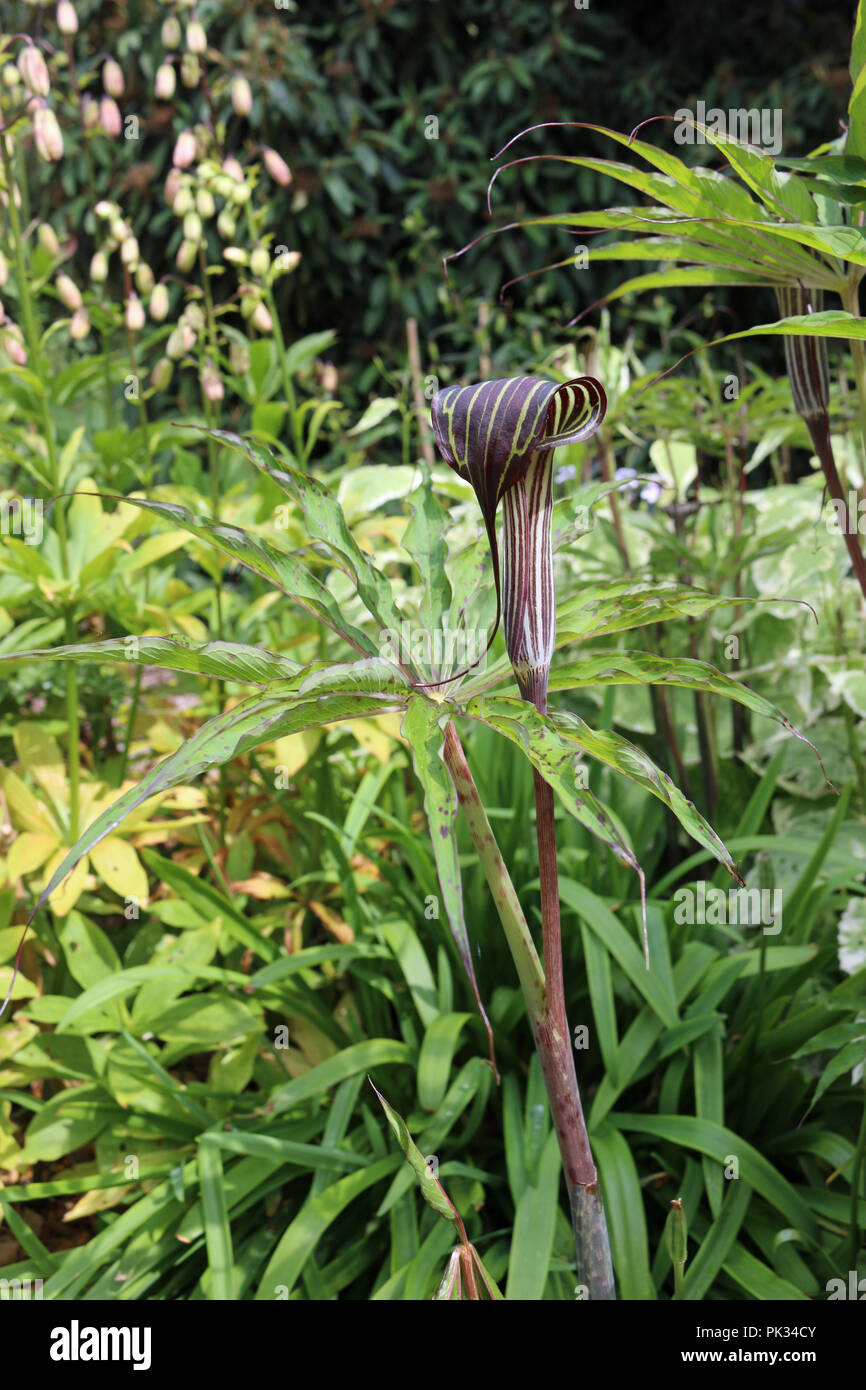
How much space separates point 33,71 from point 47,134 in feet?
0.32

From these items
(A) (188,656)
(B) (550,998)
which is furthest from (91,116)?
(B) (550,998)

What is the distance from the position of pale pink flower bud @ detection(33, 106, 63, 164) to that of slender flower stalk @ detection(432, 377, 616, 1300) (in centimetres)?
141

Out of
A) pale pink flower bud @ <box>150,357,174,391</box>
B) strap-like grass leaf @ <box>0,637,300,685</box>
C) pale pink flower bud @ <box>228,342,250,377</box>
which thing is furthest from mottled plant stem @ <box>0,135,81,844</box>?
strap-like grass leaf @ <box>0,637,300,685</box>

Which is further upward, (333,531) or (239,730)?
(333,531)

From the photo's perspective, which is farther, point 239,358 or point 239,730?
point 239,358

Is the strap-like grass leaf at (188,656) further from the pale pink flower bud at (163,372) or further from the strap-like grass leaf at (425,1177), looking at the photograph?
the pale pink flower bud at (163,372)

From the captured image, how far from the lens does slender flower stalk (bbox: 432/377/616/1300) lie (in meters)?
0.70

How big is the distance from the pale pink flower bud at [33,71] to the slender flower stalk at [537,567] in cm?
138

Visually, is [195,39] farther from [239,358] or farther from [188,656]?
[188,656]

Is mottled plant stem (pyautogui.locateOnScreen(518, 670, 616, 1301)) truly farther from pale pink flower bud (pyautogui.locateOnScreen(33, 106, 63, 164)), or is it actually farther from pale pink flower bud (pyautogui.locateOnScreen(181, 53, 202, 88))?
pale pink flower bud (pyautogui.locateOnScreen(181, 53, 202, 88))

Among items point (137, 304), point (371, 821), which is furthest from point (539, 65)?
point (371, 821)

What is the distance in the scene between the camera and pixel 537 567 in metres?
0.79

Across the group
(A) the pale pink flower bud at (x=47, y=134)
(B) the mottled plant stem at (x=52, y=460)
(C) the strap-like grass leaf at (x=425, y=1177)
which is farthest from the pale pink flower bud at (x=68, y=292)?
(C) the strap-like grass leaf at (x=425, y=1177)
